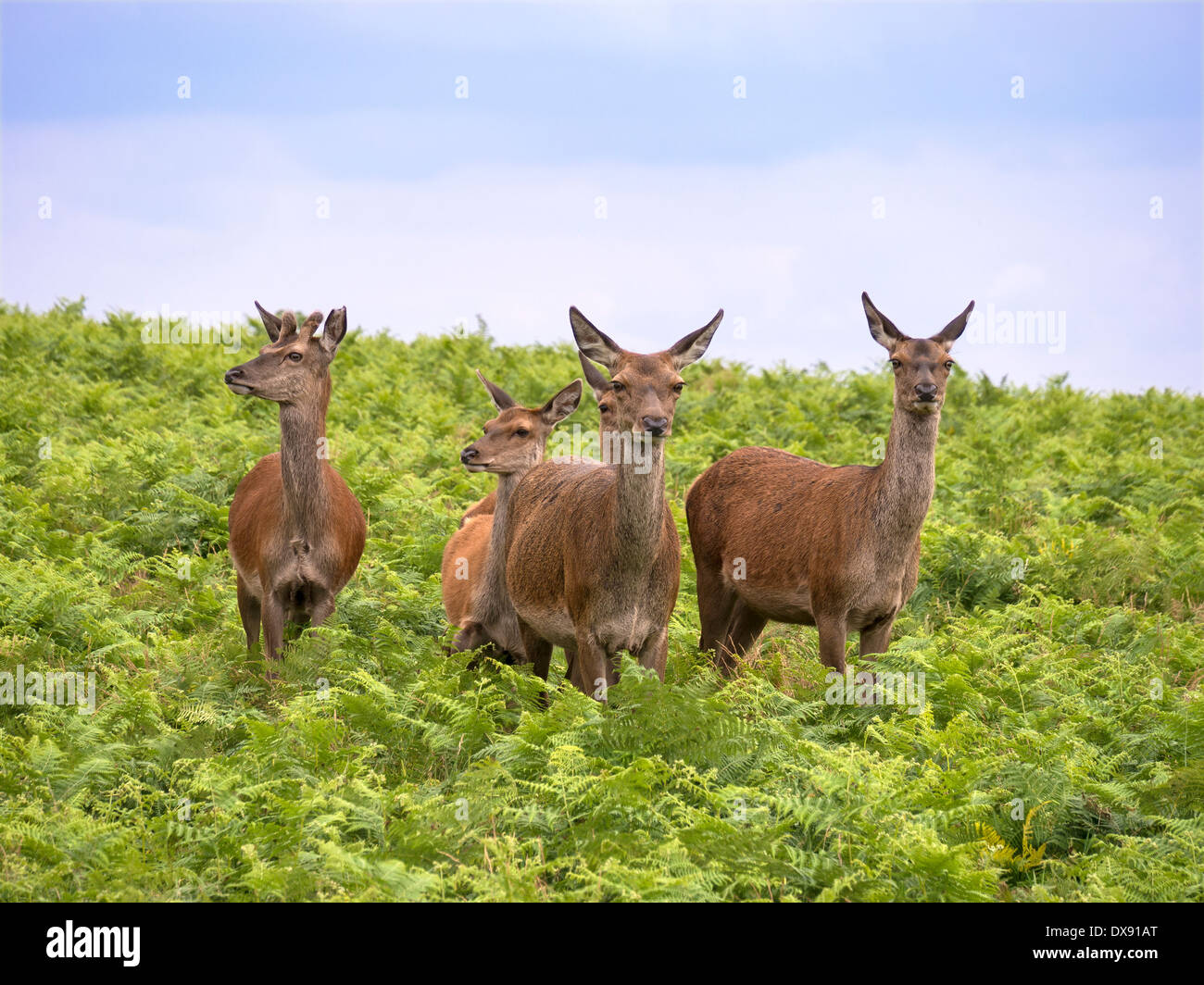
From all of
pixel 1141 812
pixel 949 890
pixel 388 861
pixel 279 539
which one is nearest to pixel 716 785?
pixel 949 890

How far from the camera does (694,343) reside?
8297 mm

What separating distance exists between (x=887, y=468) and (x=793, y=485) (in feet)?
3.70

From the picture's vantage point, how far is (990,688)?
29.3 ft

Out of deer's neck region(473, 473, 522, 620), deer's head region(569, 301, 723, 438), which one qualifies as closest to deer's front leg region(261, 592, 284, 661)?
deer's neck region(473, 473, 522, 620)

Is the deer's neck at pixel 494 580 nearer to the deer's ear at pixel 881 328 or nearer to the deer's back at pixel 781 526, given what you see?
the deer's back at pixel 781 526

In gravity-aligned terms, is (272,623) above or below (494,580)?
below

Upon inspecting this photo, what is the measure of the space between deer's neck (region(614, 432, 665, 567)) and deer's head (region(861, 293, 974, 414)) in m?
2.09

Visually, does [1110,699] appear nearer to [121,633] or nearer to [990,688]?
[990,688]

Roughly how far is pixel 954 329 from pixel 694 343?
208 centimetres

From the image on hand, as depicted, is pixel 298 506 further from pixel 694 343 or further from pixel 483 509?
pixel 694 343

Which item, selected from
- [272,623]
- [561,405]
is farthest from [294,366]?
[561,405]

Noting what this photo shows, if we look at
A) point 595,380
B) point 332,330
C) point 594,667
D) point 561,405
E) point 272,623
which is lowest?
point 594,667

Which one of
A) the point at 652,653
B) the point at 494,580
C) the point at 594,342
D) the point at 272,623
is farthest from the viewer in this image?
the point at 494,580
